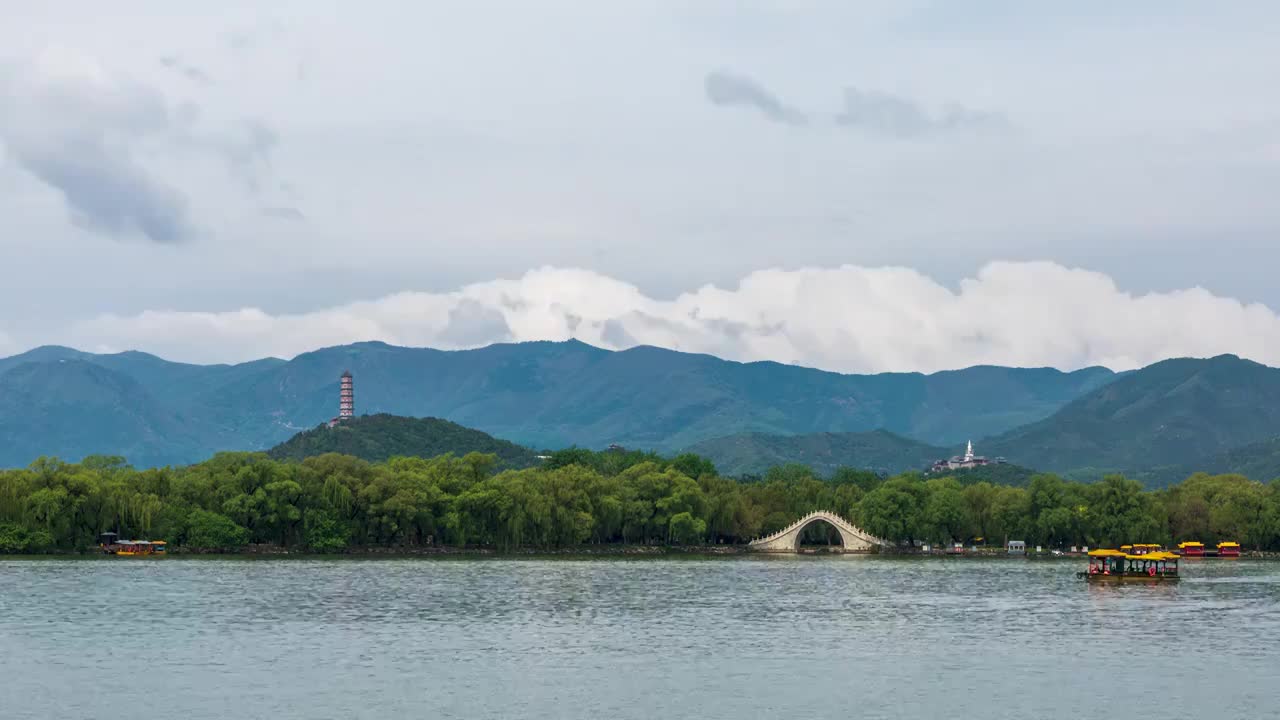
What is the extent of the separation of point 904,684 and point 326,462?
11886cm

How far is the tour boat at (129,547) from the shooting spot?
157250 millimetres

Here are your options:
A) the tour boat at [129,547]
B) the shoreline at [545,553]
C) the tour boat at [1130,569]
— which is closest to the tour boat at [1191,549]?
the shoreline at [545,553]

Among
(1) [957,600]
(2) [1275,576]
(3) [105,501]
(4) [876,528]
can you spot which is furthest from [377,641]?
(4) [876,528]

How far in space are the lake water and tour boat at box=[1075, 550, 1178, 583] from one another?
6.10 m

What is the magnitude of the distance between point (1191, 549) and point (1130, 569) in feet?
174

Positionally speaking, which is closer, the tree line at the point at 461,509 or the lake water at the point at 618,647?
Answer: the lake water at the point at 618,647

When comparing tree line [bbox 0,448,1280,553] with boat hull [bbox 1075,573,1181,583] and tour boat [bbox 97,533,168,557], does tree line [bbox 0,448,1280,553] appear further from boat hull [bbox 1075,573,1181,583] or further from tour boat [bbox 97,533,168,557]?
boat hull [bbox 1075,573,1181,583]

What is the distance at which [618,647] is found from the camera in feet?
259

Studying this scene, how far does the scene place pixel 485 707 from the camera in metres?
59.0

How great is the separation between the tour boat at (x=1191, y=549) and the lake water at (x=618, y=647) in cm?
5591

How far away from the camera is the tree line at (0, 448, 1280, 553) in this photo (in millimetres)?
158000

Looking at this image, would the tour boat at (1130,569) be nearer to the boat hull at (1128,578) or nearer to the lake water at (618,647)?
the boat hull at (1128,578)

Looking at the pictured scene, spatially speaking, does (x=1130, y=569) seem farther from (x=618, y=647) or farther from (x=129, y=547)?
(x=129, y=547)

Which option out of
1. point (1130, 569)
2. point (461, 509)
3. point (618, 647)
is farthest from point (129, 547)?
point (1130, 569)
